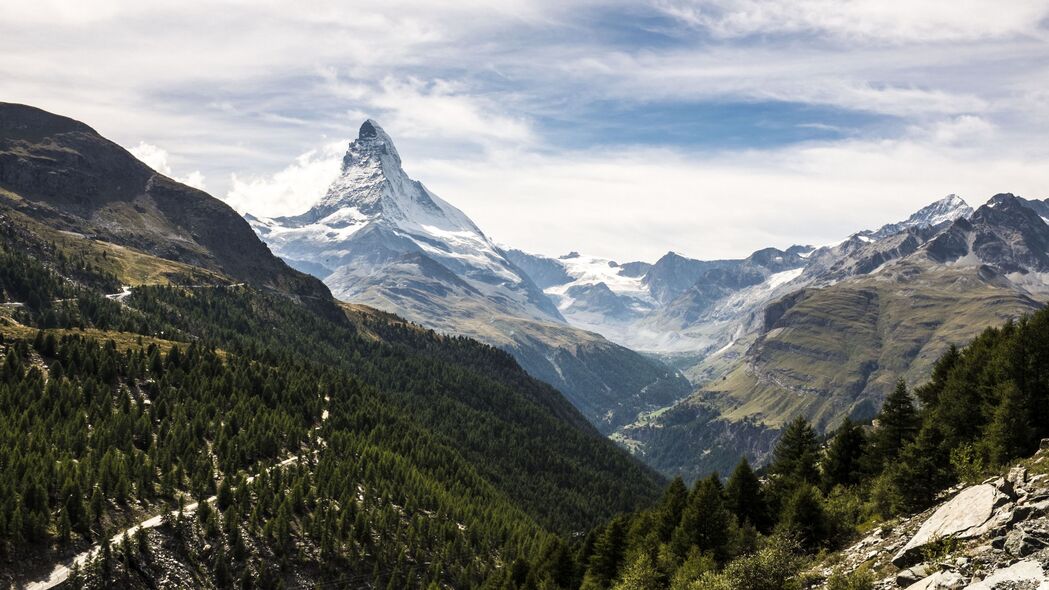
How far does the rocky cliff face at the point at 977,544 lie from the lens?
36.5m

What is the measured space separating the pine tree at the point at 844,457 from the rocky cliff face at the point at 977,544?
108 ft

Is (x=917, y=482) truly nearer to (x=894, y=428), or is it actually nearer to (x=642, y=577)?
(x=894, y=428)

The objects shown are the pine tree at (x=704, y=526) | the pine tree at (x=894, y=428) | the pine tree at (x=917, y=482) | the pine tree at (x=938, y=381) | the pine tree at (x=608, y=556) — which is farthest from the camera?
the pine tree at (x=938, y=381)

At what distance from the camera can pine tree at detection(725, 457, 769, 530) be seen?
87.6m

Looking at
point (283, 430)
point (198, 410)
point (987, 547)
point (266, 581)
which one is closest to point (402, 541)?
point (266, 581)

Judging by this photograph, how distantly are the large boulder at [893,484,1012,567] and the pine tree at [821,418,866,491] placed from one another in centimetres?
4012

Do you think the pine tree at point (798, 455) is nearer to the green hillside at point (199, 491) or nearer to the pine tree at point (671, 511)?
the pine tree at point (671, 511)

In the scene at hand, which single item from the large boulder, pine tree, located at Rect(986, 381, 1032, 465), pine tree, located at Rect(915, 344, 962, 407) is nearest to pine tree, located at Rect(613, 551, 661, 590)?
the large boulder

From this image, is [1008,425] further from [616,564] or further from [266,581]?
[266,581]

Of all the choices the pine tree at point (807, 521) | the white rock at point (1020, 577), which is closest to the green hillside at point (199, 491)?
the pine tree at point (807, 521)

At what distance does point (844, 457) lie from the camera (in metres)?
92.6

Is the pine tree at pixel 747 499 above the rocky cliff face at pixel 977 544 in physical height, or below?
below

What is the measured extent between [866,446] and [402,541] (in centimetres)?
10375

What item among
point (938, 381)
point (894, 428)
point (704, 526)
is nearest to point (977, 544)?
point (704, 526)
